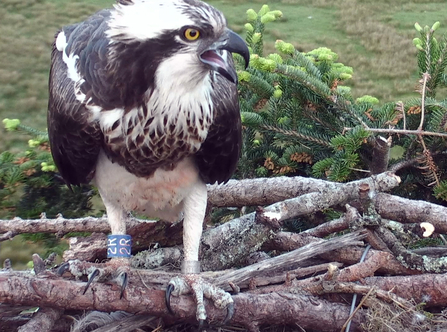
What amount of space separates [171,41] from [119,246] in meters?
0.92

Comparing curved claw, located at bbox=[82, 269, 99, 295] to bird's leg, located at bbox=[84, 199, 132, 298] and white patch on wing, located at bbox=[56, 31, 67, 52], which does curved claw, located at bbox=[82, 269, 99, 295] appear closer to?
bird's leg, located at bbox=[84, 199, 132, 298]

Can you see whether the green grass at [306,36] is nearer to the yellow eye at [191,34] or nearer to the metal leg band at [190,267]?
the metal leg band at [190,267]

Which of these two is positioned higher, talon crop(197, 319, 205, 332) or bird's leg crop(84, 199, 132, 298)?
bird's leg crop(84, 199, 132, 298)

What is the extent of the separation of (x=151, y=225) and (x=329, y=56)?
61.5 inches

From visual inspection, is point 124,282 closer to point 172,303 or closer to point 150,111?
point 172,303

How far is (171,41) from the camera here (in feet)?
5.98

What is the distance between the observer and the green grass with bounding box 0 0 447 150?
653 centimetres

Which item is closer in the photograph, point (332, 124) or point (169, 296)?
point (169, 296)

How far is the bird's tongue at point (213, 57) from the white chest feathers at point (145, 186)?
50 centimetres

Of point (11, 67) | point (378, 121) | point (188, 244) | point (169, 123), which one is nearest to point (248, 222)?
point (188, 244)

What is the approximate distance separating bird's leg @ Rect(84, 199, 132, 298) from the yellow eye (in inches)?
33.1

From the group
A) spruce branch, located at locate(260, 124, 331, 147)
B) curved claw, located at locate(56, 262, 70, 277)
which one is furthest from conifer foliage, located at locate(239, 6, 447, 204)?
curved claw, located at locate(56, 262, 70, 277)

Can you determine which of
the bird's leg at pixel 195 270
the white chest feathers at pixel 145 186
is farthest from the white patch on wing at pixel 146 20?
the bird's leg at pixel 195 270

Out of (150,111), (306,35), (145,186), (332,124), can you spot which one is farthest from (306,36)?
(150,111)
